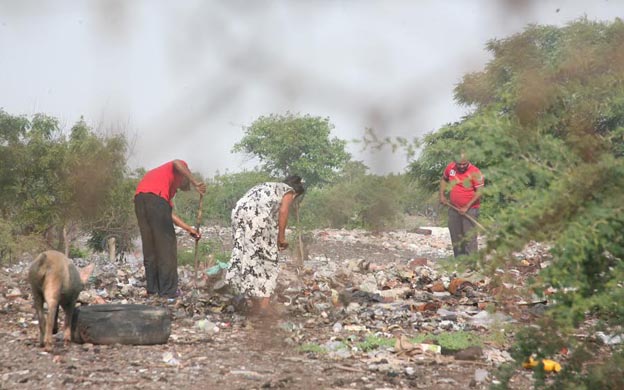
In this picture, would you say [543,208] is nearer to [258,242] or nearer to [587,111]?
[587,111]

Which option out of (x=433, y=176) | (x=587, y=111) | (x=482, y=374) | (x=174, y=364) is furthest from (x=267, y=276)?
(x=433, y=176)

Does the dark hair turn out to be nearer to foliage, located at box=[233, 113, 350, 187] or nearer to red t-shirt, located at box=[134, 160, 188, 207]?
red t-shirt, located at box=[134, 160, 188, 207]

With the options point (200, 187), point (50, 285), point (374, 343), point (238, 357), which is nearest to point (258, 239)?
point (200, 187)

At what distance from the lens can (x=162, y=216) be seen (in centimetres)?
740

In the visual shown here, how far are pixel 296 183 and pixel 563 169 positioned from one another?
411 cm

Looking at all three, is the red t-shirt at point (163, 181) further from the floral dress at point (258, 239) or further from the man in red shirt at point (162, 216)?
the floral dress at point (258, 239)

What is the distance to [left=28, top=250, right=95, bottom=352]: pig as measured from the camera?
4.90 m

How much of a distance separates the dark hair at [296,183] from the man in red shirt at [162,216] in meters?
0.83

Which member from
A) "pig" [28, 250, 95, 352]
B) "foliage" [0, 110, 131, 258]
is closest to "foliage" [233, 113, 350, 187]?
"pig" [28, 250, 95, 352]

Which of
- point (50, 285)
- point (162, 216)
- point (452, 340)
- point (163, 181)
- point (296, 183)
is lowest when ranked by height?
point (452, 340)

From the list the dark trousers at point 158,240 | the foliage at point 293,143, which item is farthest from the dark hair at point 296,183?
the foliage at point 293,143

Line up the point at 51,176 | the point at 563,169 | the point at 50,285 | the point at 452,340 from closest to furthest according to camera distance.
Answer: the point at 563,169 → the point at 50,285 → the point at 452,340 → the point at 51,176

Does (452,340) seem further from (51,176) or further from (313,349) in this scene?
(51,176)

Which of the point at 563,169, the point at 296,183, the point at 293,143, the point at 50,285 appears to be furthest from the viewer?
the point at 296,183
